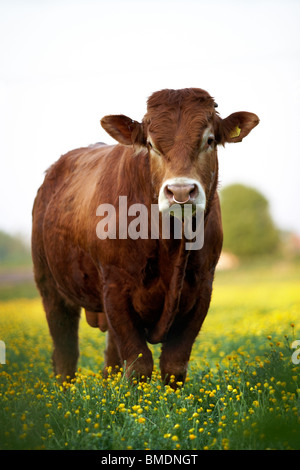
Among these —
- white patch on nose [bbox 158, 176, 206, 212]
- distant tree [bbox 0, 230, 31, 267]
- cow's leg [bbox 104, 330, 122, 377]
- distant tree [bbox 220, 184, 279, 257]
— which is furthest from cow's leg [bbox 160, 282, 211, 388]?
distant tree [bbox 220, 184, 279, 257]

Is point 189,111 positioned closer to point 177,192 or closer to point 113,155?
point 177,192

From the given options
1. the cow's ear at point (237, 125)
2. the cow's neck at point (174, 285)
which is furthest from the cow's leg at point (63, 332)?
the cow's ear at point (237, 125)

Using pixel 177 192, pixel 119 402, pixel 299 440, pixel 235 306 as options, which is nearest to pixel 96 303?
pixel 119 402

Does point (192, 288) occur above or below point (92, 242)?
below

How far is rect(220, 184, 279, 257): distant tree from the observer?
54656mm

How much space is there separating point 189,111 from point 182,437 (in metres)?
2.26

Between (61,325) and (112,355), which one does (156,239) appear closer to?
(112,355)

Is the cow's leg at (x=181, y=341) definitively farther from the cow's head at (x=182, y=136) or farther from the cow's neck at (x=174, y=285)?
the cow's head at (x=182, y=136)

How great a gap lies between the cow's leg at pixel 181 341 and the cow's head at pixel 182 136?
97 centimetres

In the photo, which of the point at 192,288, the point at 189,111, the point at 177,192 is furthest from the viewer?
the point at 192,288

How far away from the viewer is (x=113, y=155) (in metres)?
5.68

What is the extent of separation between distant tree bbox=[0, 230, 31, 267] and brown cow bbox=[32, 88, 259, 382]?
18.2m

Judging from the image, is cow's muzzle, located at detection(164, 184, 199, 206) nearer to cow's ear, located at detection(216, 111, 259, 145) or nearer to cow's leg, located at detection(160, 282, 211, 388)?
cow's ear, located at detection(216, 111, 259, 145)
